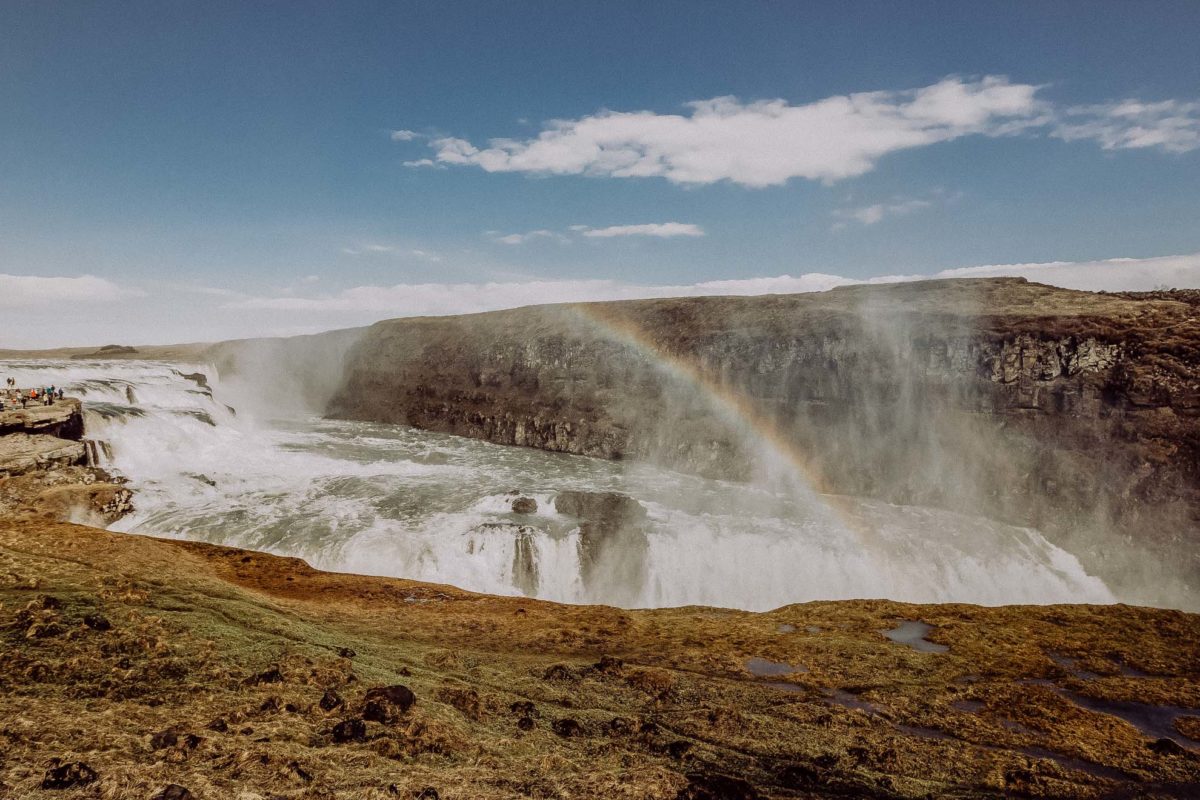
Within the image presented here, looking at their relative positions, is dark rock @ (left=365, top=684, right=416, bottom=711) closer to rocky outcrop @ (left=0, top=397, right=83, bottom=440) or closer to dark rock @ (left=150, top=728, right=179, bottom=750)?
dark rock @ (left=150, top=728, right=179, bottom=750)

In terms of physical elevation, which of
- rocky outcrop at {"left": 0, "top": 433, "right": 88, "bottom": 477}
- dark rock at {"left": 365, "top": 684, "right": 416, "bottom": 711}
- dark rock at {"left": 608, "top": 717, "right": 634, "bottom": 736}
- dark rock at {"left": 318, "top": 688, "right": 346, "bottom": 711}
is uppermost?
rocky outcrop at {"left": 0, "top": 433, "right": 88, "bottom": 477}

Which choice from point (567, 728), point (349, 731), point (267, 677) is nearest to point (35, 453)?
point (267, 677)

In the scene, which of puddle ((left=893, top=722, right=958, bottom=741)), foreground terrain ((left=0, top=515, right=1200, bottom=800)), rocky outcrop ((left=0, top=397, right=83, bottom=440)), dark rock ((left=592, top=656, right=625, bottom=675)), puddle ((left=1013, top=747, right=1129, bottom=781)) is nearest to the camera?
foreground terrain ((left=0, top=515, right=1200, bottom=800))

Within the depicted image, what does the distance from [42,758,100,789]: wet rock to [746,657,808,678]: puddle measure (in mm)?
12825

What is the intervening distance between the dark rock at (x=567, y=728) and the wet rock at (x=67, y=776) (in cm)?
593

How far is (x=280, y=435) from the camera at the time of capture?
5188 cm

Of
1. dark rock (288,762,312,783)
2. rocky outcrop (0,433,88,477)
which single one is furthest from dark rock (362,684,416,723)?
rocky outcrop (0,433,88,477)

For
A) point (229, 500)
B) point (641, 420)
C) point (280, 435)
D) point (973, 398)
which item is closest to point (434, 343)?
point (280, 435)

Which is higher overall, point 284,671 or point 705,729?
point 284,671

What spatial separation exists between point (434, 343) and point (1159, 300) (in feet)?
231

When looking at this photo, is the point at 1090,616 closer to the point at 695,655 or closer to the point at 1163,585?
the point at 695,655

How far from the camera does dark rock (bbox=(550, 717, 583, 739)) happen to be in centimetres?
920

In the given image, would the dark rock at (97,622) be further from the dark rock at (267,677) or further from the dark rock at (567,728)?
the dark rock at (567,728)

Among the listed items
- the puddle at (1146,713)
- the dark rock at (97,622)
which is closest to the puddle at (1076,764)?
the puddle at (1146,713)
